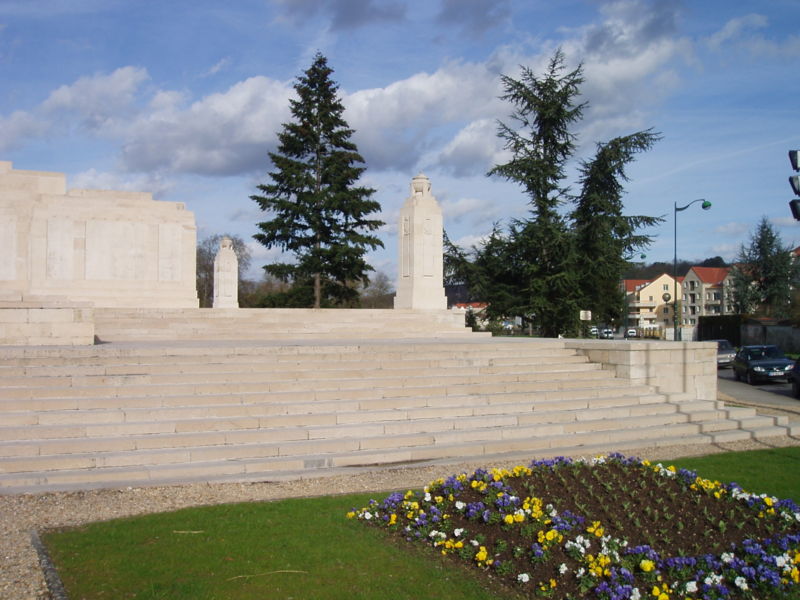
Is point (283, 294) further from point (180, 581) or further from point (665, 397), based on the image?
point (180, 581)

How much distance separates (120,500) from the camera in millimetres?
7383

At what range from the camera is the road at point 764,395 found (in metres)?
17.4

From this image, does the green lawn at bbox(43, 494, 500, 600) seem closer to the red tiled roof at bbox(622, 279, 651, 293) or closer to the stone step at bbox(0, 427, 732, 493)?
the stone step at bbox(0, 427, 732, 493)

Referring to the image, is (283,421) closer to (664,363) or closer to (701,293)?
(664,363)

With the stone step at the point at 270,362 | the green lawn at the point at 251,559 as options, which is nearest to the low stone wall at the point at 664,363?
the stone step at the point at 270,362

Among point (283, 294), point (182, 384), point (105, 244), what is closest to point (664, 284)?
point (283, 294)

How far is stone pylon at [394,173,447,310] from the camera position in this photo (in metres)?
21.5

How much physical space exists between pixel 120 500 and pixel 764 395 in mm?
19753

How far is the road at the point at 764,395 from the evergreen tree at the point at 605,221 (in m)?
6.42

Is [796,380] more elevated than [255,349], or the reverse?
[255,349]

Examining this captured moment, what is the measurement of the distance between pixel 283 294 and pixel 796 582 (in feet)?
111

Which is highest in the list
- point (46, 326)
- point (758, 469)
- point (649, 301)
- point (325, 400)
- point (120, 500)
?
point (649, 301)

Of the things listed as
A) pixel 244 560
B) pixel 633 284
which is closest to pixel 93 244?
pixel 244 560

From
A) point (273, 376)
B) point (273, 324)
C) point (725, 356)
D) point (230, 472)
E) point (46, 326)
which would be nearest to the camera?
point (230, 472)
